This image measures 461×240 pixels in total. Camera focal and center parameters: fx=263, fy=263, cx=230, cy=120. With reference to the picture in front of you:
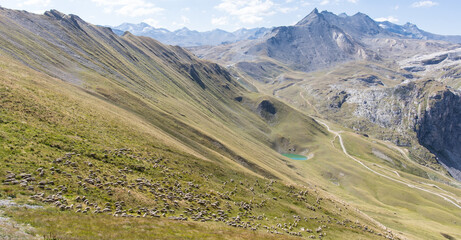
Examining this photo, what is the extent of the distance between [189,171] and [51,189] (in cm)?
2654

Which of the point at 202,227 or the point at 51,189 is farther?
the point at 202,227

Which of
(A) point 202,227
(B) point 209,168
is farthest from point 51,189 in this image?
(B) point 209,168

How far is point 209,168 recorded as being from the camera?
198 feet

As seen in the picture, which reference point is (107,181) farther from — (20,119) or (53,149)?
(20,119)

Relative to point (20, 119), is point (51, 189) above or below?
below

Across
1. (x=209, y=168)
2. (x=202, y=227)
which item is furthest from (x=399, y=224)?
(x=202, y=227)

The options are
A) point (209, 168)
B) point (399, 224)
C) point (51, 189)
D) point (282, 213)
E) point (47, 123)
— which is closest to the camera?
point (51, 189)

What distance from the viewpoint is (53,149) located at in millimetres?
37688

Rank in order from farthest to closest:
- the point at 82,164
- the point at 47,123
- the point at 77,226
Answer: the point at 47,123 → the point at 82,164 → the point at 77,226

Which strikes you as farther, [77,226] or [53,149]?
[53,149]

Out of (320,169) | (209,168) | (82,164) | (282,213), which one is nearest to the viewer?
(82,164)

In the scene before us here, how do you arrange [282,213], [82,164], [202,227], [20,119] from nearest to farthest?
[202,227] < [82,164] < [20,119] < [282,213]

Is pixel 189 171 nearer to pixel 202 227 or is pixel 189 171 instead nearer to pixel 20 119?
pixel 202 227

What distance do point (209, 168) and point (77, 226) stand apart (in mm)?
36786
